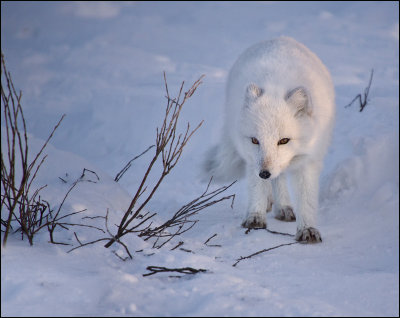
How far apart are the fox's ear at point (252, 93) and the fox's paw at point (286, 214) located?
3.97 ft

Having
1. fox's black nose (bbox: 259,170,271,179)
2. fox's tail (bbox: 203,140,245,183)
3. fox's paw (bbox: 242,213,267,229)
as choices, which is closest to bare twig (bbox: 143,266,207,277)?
fox's black nose (bbox: 259,170,271,179)

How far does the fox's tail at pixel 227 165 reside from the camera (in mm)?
4363

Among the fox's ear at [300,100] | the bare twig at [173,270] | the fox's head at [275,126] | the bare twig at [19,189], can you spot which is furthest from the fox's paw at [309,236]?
the bare twig at [19,189]

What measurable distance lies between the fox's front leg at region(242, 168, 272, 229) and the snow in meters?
0.13

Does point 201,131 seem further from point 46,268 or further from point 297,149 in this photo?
point 46,268

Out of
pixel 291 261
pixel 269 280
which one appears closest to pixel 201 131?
pixel 291 261

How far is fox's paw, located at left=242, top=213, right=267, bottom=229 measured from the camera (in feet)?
12.2

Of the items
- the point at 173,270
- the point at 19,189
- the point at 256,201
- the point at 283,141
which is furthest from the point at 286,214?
the point at 19,189

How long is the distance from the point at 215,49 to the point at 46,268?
25.6ft

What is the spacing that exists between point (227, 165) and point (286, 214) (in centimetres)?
73

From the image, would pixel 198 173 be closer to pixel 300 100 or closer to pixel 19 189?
pixel 300 100

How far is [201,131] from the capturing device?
6.68 meters

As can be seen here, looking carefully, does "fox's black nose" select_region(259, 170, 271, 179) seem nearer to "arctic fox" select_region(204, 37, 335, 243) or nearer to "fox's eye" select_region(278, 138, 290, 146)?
"arctic fox" select_region(204, 37, 335, 243)

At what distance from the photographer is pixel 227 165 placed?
4.42 m
